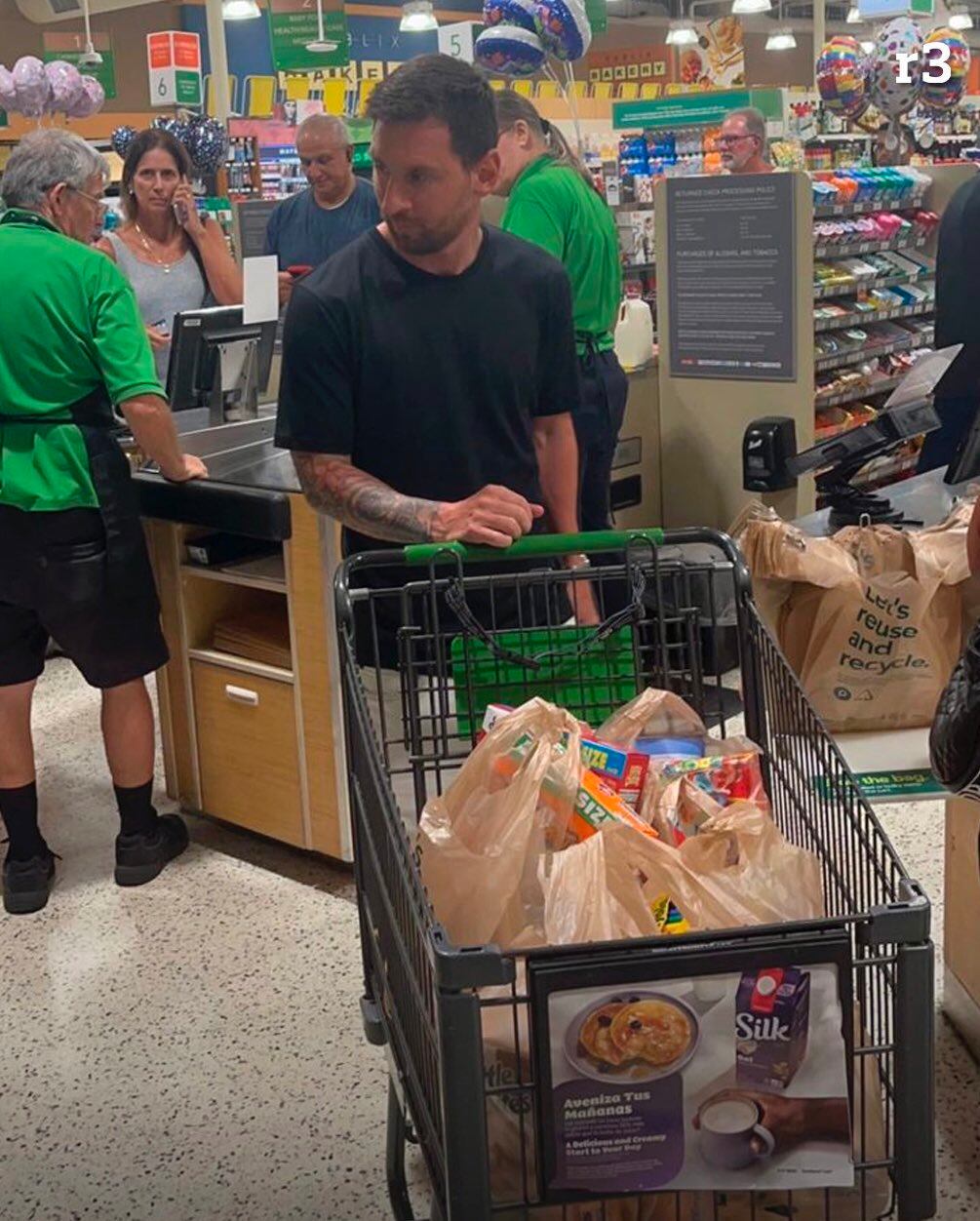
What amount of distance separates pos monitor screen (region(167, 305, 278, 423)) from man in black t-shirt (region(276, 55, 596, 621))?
5.59 ft

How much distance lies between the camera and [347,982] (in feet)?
10.3

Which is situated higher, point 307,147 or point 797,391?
point 307,147

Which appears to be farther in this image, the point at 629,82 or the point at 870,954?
the point at 629,82

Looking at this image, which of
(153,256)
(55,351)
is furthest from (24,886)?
(153,256)

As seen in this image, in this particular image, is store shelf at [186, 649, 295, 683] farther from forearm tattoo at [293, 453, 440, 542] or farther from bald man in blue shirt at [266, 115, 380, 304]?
bald man in blue shirt at [266, 115, 380, 304]

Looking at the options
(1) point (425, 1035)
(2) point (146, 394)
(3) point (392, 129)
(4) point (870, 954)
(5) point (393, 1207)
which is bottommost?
(5) point (393, 1207)

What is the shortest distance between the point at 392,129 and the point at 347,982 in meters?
1.76

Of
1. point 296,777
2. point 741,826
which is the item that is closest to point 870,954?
point 741,826

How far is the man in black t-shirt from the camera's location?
226 cm

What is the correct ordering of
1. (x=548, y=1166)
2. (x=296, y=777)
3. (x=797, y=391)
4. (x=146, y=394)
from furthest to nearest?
(x=797, y=391) → (x=296, y=777) → (x=146, y=394) → (x=548, y=1166)

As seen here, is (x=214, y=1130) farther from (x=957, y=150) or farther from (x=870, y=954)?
(x=957, y=150)

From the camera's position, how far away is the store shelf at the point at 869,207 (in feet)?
21.0

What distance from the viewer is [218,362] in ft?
13.5

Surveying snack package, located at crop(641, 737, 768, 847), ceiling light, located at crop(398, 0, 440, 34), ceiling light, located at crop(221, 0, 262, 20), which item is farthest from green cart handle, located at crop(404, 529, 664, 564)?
ceiling light, located at crop(398, 0, 440, 34)
